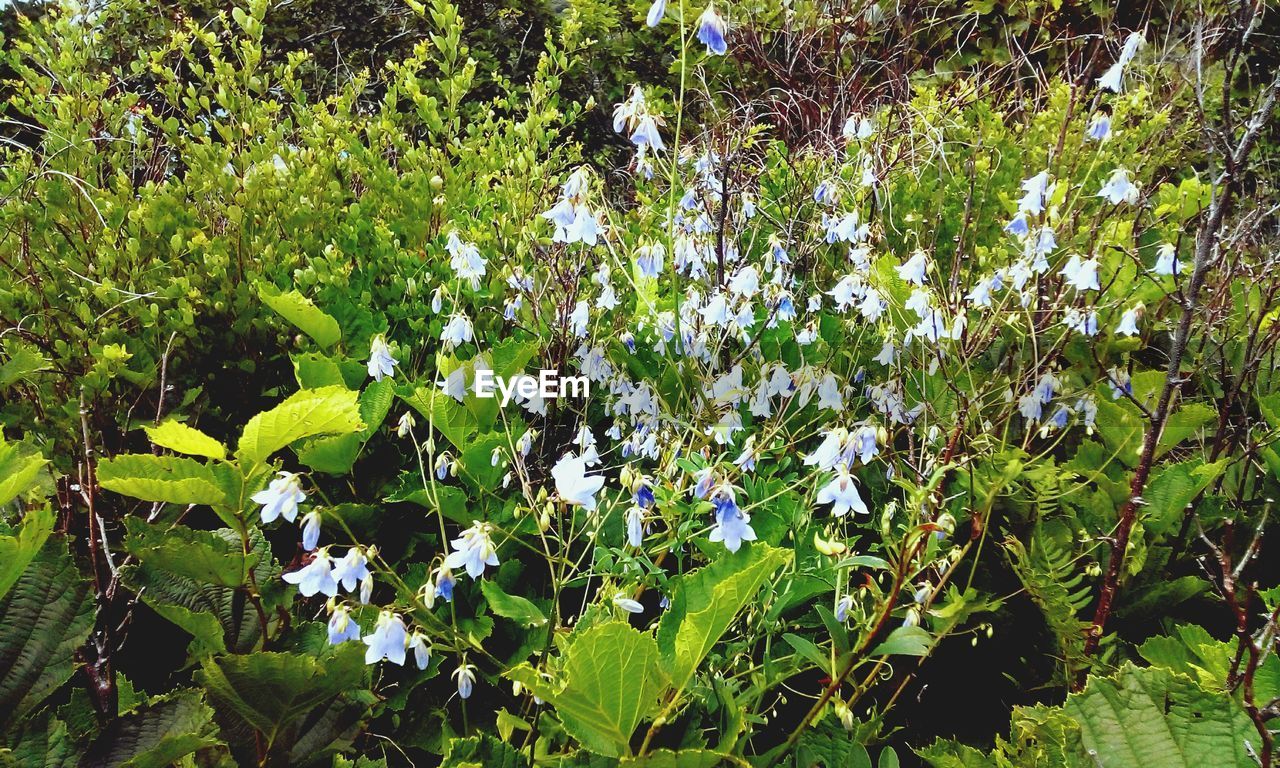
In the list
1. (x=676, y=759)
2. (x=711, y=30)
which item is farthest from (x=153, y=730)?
(x=711, y=30)

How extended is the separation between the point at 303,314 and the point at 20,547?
2.82 feet

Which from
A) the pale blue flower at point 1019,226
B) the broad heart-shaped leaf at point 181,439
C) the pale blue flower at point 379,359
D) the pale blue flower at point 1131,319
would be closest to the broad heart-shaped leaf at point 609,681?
the broad heart-shaped leaf at point 181,439

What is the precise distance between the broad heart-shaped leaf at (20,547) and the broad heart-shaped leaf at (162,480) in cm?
9

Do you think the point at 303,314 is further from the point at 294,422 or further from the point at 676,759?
the point at 676,759

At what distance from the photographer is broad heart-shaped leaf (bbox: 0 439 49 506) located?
90 cm

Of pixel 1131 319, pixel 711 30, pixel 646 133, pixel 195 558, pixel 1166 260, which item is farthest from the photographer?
pixel 1166 260

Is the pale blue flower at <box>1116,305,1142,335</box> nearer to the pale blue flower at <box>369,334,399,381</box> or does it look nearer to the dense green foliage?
the dense green foliage

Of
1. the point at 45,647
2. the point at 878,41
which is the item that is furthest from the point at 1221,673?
the point at 878,41

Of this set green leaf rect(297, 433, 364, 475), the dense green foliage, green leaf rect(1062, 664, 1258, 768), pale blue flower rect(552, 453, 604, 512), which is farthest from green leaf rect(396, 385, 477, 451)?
green leaf rect(1062, 664, 1258, 768)

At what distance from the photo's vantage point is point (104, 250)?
1892 mm

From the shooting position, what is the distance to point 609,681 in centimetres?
95

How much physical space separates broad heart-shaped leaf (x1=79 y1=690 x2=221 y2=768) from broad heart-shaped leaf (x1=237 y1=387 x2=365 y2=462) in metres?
0.29

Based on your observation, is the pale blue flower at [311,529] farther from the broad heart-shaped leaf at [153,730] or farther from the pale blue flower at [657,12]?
the pale blue flower at [657,12]

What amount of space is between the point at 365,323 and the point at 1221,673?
1675mm
